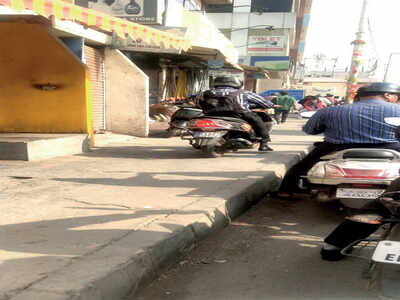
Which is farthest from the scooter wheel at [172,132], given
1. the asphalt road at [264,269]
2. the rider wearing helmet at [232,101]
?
the asphalt road at [264,269]

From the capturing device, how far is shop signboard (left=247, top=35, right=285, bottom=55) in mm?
28844

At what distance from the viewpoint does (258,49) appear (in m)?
29.5

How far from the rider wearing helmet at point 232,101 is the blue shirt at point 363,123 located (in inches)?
125

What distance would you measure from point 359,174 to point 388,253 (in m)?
1.29

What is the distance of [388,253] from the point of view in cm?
184

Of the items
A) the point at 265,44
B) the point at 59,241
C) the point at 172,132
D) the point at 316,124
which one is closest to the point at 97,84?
the point at 172,132

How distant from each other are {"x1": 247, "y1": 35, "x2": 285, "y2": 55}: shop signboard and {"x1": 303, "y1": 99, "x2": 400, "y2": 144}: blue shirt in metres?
26.9

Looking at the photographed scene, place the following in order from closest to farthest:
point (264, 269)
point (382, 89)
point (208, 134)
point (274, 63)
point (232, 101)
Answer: point (264, 269) → point (382, 89) → point (208, 134) → point (232, 101) → point (274, 63)

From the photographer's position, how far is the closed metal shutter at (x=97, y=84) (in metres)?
8.87

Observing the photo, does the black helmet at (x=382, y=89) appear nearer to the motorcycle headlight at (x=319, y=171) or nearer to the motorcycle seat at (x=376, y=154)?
the motorcycle seat at (x=376, y=154)

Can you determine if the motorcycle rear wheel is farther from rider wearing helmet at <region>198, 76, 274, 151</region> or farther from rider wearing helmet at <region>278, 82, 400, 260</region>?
rider wearing helmet at <region>278, 82, 400, 260</region>

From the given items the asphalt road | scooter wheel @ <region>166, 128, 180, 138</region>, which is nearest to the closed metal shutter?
scooter wheel @ <region>166, 128, 180, 138</region>

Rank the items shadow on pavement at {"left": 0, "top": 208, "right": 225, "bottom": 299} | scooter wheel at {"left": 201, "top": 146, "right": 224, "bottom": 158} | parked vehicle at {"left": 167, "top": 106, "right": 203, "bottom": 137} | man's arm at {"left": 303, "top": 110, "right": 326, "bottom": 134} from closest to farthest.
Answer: shadow on pavement at {"left": 0, "top": 208, "right": 225, "bottom": 299} → man's arm at {"left": 303, "top": 110, "right": 326, "bottom": 134} → scooter wheel at {"left": 201, "top": 146, "right": 224, "bottom": 158} → parked vehicle at {"left": 167, "top": 106, "right": 203, "bottom": 137}

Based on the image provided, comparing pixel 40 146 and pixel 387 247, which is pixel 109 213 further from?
pixel 40 146
